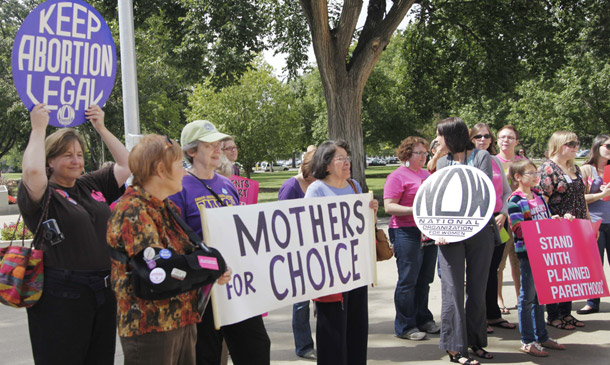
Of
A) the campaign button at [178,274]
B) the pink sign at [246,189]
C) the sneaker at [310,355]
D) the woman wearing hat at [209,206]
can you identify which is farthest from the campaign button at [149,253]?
the pink sign at [246,189]

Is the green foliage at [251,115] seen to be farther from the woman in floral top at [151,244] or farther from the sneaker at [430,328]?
the woman in floral top at [151,244]

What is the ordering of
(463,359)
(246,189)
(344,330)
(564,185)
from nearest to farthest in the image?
(344,330), (463,359), (246,189), (564,185)

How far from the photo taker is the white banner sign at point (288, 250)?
3.48 m

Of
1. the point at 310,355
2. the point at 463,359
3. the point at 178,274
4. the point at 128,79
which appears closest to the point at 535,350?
the point at 463,359

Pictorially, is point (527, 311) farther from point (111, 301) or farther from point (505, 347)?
point (111, 301)

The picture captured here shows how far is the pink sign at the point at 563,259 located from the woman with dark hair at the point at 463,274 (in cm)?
62

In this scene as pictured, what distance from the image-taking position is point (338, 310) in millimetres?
4043

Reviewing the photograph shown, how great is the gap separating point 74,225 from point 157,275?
924 millimetres

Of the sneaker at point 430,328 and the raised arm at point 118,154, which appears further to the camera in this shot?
the sneaker at point 430,328

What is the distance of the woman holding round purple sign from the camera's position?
297 cm

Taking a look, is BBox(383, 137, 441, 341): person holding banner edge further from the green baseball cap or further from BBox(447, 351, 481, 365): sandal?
the green baseball cap

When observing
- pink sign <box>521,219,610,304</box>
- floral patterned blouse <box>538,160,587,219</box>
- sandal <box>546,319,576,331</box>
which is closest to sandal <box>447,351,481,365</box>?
pink sign <box>521,219,610,304</box>

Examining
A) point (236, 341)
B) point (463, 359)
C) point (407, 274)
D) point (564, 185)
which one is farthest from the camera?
point (564, 185)

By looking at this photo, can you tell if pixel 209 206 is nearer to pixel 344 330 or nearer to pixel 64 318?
pixel 64 318
